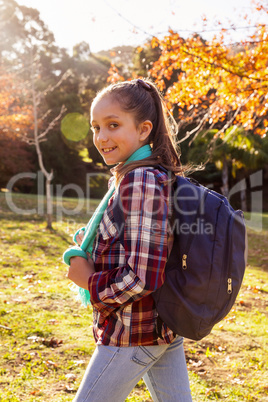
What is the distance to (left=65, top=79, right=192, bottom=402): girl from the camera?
131cm

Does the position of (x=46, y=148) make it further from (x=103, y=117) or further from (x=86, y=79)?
(x=103, y=117)

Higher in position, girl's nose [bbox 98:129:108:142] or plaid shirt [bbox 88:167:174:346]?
girl's nose [bbox 98:129:108:142]

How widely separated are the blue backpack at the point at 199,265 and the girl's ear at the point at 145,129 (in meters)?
0.32

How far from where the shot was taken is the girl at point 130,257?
51.6 inches

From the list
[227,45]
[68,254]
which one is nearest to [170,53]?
[227,45]

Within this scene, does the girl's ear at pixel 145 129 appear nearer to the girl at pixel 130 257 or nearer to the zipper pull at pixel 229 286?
the girl at pixel 130 257

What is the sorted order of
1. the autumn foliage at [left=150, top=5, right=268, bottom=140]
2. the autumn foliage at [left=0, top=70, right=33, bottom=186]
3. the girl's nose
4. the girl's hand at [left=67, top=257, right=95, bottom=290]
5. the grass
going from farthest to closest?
the autumn foliage at [left=0, top=70, right=33, bottom=186] < the autumn foliage at [left=150, top=5, right=268, bottom=140] < the grass < the girl's nose < the girl's hand at [left=67, top=257, right=95, bottom=290]

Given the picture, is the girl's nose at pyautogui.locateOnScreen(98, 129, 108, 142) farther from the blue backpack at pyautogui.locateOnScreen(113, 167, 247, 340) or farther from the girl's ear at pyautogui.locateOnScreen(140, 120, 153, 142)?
the blue backpack at pyautogui.locateOnScreen(113, 167, 247, 340)

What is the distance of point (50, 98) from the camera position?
24078 mm

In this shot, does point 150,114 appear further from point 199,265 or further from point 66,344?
point 66,344

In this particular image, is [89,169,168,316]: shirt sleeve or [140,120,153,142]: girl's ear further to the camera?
[140,120,153,142]: girl's ear

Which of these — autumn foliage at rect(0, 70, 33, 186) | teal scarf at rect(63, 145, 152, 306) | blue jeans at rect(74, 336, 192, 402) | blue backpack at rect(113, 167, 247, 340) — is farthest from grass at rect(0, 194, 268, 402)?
autumn foliage at rect(0, 70, 33, 186)

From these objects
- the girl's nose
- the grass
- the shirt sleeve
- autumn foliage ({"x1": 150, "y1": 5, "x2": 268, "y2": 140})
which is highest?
autumn foliage ({"x1": 150, "y1": 5, "x2": 268, "y2": 140})

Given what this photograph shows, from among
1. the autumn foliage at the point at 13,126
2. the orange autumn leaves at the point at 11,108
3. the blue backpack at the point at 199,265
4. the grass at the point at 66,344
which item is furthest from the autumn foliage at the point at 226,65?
the autumn foliage at the point at 13,126
